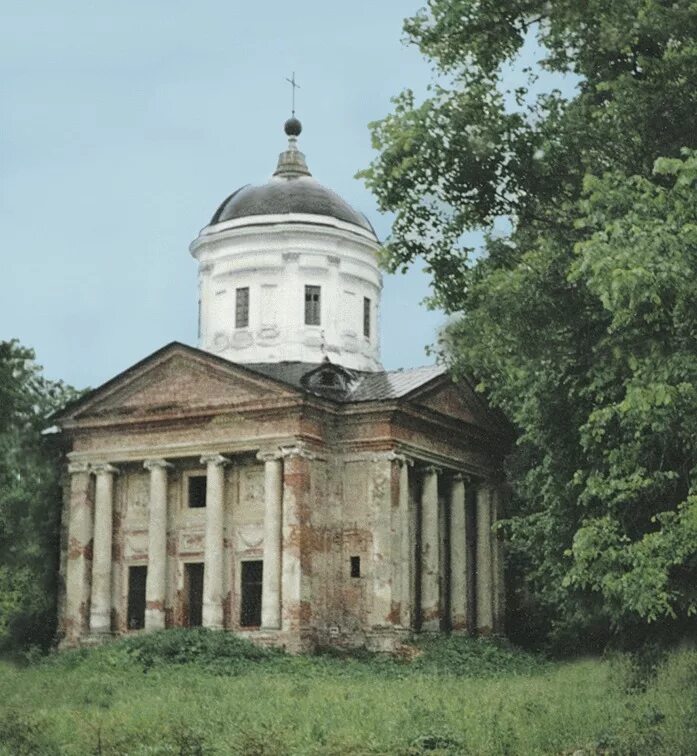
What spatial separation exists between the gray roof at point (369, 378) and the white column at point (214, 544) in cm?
255

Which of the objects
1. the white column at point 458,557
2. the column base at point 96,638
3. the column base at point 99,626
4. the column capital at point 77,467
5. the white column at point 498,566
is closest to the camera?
the column base at point 96,638

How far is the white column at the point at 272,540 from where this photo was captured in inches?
1260

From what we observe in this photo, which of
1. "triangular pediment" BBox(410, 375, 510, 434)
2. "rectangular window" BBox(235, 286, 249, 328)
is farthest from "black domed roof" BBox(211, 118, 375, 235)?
"triangular pediment" BBox(410, 375, 510, 434)

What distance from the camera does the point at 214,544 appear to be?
33.2m

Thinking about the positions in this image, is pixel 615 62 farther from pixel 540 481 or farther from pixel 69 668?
pixel 69 668

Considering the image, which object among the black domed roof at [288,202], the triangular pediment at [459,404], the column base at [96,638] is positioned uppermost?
the black domed roof at [288,202]

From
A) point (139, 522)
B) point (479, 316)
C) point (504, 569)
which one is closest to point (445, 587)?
point (504, 569)

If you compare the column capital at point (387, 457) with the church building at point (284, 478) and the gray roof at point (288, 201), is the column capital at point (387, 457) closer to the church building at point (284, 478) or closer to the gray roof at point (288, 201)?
the church building at point (284, 478)

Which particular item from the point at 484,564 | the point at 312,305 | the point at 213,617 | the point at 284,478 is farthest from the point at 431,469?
the point at 213,617

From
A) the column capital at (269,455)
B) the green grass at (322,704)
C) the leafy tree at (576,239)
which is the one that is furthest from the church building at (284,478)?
the leafy tree at (576,239)

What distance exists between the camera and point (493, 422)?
3731 centimetres

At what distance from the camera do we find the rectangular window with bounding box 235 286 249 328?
38.2m

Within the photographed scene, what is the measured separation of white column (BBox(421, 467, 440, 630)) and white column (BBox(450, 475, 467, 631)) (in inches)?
38.4

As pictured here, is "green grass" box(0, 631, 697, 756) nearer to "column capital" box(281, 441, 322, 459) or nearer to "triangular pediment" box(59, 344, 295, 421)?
"column capital" box(281, 441, 322, 459)
